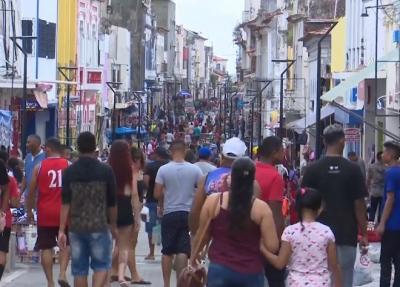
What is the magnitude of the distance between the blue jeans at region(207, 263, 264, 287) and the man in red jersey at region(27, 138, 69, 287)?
177 inches

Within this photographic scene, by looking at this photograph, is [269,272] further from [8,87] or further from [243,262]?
[8,87]

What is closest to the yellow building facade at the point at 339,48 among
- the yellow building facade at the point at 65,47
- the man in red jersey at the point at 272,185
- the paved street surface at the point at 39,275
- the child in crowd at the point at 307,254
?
the yellow building facade at the point at 65,47

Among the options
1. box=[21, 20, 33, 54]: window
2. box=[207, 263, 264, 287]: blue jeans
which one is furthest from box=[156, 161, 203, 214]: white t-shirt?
box=[21, 20, 33, 54]: window

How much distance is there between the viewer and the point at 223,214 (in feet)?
30.6

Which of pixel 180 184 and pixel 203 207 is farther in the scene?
pixel 180 184

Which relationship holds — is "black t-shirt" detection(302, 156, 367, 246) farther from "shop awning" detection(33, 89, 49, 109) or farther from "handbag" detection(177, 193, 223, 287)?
"shop awning" detection(33, 89, 49, 109)

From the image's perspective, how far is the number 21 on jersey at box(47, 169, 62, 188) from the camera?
45.5 ft

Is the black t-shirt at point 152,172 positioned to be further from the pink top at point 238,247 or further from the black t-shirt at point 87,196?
the pink top at point 238,247

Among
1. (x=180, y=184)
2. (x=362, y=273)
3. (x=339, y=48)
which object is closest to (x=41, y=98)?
(x=339, y=48)

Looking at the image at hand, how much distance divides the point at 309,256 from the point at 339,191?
160cm

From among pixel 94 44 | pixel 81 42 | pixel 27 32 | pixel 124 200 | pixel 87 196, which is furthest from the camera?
pixel 94 44

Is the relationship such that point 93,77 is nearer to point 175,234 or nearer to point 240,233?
point 175,234

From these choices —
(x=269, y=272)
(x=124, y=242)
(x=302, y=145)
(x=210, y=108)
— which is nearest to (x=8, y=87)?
Result: (x=302, y=145)

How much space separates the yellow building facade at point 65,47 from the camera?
52750 millimetres
